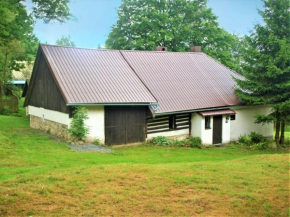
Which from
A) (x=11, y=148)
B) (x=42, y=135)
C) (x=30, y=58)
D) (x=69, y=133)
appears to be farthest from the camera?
(x=30, y=58)

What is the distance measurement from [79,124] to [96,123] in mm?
1271

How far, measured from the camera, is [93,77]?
1997 centimetres

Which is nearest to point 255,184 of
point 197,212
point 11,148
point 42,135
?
point 197,212

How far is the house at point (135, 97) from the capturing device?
18.8m

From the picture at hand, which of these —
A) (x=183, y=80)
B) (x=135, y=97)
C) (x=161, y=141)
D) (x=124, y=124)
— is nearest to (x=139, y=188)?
(x=124, y=124)

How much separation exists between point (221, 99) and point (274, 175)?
41.4ft

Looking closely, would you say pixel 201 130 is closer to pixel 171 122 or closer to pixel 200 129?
pixel 200 129

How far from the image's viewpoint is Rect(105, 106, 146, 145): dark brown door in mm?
18953

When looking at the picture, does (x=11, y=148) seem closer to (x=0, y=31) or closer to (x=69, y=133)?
(x=69, y=133)

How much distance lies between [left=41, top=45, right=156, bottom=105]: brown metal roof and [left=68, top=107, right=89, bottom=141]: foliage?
53 cm

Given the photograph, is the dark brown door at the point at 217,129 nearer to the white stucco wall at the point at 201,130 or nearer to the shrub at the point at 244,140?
the white stucco wall at the point at 201,130

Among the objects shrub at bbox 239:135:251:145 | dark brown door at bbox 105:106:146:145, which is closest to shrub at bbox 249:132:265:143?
shrub at bbox 239:135:251:145

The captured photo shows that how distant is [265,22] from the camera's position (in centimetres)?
2109

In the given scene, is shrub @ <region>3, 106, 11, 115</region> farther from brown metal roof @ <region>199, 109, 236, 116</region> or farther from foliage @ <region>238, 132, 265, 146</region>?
foliage @ <region>238, 132, 265, 146</region>
